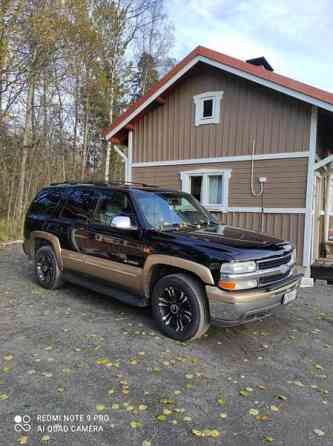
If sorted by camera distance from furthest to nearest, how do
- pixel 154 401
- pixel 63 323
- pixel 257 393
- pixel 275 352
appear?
pixel 63 323 → pixel 275 352 → pixel 257 393 → pixel 154 401

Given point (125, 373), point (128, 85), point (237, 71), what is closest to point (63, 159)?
point (128, 85)

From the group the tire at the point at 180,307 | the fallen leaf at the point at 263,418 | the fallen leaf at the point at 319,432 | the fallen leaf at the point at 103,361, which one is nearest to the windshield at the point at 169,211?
the tire at the point at 180,307

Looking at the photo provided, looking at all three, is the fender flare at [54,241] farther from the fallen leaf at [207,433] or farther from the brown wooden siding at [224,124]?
the brown wooden siding at [224,124]

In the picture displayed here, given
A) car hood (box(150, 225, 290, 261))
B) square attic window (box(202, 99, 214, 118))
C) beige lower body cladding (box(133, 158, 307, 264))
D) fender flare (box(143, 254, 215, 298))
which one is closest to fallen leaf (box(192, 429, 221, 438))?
fender flare (box(143, 254, 215, 298))

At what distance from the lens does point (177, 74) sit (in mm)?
9070

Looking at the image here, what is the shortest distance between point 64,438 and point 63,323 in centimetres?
219

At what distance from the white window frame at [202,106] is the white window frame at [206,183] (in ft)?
4.77

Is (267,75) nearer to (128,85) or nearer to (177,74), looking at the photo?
(177,74)

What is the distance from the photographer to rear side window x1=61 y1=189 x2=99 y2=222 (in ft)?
16.2

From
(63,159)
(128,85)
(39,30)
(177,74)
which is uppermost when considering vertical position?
(128,85)

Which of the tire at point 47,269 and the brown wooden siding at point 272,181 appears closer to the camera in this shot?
the tire at point 47,269

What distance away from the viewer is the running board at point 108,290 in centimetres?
420

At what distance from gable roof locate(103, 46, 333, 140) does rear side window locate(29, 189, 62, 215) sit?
17.1 ft

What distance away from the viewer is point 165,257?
12.5ft
